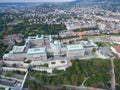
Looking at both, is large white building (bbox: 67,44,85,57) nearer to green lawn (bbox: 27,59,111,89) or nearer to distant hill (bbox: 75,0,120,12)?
green lawn (bbox: 27,59,111,89)

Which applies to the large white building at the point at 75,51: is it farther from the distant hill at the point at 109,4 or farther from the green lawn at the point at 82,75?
the distant hill at the point at 109,4

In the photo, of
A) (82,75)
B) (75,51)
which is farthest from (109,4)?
(82,75)

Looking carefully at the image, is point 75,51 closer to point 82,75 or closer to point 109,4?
point 82,75

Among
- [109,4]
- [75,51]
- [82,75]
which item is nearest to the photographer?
[82,75]

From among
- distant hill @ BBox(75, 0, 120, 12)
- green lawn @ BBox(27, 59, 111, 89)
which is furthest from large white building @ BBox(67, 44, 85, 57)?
distant hill @ BBox(75, 0, 120, 12)

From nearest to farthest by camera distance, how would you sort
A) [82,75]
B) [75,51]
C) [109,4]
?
[82,75]
[75,51]
[109,4]

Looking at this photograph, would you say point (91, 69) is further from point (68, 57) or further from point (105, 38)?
point (105, 38)

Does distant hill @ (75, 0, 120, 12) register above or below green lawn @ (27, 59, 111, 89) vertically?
above

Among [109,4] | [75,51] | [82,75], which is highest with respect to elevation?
[109,4]

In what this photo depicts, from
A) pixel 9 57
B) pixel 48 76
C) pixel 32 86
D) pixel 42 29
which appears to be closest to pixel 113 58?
pixel 48 76

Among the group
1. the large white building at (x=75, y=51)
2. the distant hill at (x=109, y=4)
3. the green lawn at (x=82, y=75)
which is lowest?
the green lawn at (x=82, y=75)

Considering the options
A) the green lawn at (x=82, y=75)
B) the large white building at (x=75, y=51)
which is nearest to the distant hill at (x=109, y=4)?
the large white building at (x=75, y=51)
